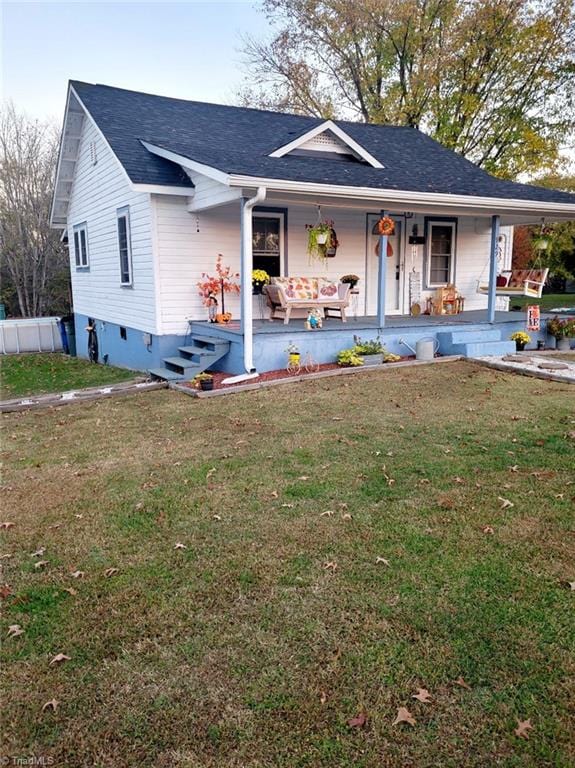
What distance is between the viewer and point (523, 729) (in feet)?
7.13

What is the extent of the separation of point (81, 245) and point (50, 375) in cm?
465

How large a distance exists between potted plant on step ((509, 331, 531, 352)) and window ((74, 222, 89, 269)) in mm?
10420

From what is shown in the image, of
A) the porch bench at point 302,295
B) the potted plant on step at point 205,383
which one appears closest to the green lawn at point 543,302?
the porch bench at point 302,295

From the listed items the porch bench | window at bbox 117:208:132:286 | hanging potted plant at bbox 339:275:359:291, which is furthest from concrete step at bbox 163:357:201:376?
hanging potted plant at bbox 339:275:359:291

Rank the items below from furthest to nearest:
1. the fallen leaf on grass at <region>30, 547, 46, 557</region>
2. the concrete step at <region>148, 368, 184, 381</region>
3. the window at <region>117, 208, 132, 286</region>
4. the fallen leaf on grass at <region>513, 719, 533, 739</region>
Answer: the window at <region>117, 208, 132, 286</region> < the concrete step at <region>148, 368, 184, 381</region> < the fallen leaf on grass at <region>30, 547, 46, 557</region> < the fallen leaf on grass at <region>513, 719, 533, 739</region>

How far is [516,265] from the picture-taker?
28.2 meters

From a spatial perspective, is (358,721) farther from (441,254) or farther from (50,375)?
(441,254)

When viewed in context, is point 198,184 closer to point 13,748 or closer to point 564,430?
point 564,430

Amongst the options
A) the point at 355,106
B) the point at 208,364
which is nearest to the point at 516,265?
the point at 355,106

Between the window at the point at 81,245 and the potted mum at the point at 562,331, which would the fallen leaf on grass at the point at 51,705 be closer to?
the potted mum at the point at 562,331

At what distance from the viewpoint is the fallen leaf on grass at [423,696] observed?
234 cm

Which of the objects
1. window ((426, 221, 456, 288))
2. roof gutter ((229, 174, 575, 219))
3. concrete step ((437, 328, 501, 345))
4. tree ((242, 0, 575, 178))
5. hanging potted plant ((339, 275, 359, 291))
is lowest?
concrete step ((437, 328, 501, 345))

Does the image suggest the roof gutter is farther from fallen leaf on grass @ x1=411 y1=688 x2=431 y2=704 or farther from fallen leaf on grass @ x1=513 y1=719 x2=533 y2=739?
fallen leaf on grass @ x1=513 y1=719 x2=533 y2=739

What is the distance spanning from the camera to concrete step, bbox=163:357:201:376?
8.91m
